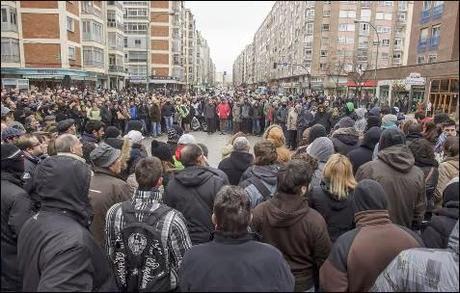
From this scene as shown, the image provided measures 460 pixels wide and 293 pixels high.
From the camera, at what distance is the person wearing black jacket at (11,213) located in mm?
2576

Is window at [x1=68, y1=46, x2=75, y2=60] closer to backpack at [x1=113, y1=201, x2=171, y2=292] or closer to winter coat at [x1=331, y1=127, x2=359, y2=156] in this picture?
winter coat at [x1=331, y1=127, x2=359, y2=156]

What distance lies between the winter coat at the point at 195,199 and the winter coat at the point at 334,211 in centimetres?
101

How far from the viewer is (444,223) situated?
8.41 feet

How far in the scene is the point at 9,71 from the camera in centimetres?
3725

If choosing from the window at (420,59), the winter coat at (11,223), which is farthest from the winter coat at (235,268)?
the window at (420,59)

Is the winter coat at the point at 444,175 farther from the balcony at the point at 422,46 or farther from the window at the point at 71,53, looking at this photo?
the window at the point at 71,53

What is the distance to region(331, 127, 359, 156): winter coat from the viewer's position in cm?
616

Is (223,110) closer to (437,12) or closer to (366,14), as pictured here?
(437,12)

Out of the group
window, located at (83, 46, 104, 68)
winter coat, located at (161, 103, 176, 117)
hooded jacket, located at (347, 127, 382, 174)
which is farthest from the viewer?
window, located at (83, 46, 104, 68)

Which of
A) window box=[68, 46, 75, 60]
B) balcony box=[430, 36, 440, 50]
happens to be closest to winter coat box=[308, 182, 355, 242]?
balcony box=[430, 36, 440, 50]

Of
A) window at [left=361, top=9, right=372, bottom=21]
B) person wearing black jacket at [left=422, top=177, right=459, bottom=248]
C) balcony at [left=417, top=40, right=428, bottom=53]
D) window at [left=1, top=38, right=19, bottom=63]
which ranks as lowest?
person wearing black jacket at [left=422, top=177, right=459, bottom=248]

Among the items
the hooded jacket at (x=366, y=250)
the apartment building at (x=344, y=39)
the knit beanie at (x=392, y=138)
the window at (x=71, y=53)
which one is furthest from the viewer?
the apartment building at (x=344, y=39)

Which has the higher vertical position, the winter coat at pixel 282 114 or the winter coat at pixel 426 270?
the winter coat at pixel 426 270

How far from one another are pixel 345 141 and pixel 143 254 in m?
4.24
